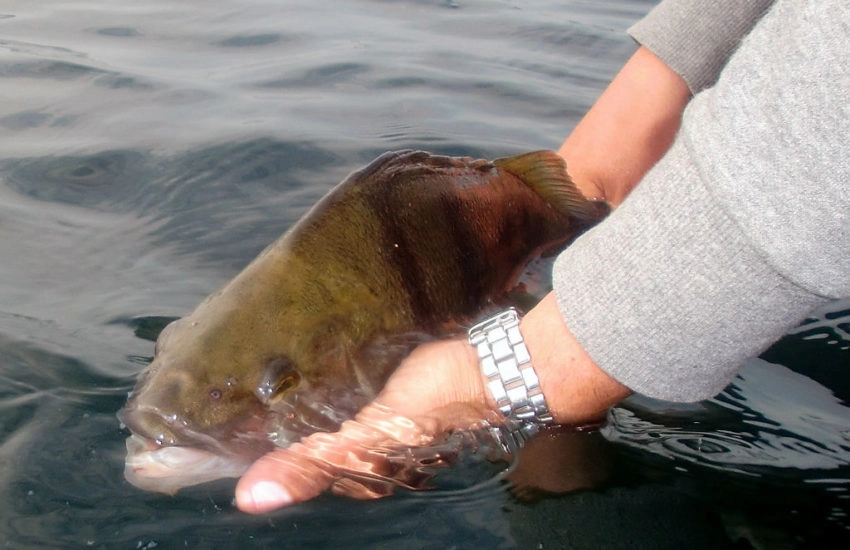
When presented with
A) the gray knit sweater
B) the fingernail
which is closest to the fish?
the fingernail

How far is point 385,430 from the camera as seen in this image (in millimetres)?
2412

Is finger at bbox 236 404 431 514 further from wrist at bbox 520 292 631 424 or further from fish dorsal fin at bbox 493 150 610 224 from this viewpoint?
fish dorsal fin at bbox 493 150 610 224

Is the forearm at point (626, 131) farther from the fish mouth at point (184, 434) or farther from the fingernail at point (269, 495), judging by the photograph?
the fingernail at point (269, 495)

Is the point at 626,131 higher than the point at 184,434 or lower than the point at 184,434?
higher

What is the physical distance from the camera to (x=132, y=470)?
221cm

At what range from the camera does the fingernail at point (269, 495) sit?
2113mm

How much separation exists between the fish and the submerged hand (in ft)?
0.34

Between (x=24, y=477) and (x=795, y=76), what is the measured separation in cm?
206

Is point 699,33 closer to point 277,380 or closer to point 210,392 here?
point 277,380

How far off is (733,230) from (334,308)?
1216 mm

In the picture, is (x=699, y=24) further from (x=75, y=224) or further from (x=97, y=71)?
(x=97, y=71)

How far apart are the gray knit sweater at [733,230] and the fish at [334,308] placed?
2.25ft

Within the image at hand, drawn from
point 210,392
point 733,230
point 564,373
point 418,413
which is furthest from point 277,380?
point 733,230

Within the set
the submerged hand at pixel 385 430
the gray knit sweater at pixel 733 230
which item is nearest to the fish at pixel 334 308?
the submerged hand at pixel 385 430
